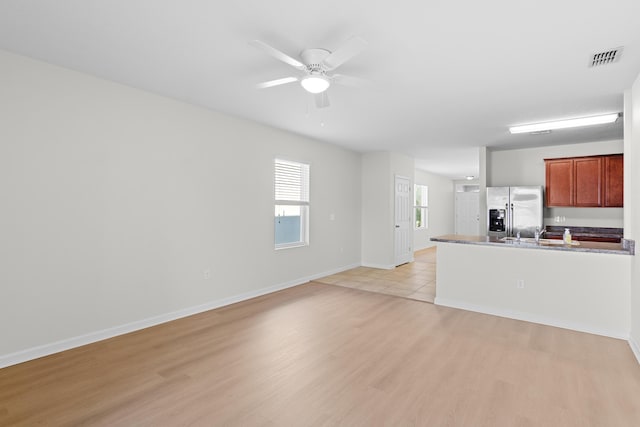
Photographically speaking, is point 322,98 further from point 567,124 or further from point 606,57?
point 567,124

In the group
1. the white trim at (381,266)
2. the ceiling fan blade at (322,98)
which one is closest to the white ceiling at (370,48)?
the ceiling fan blade at (322,98)

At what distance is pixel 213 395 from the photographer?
2.33 m

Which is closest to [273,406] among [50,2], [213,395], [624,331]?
[213,395]

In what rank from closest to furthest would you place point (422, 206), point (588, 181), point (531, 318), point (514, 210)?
point (531, 318), point (588, 181), point (514, 210), point (422, 206)

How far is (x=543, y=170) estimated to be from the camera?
244 inches

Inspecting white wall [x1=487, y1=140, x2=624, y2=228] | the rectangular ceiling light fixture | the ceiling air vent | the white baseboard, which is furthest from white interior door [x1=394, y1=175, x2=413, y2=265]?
the ceiling air vent

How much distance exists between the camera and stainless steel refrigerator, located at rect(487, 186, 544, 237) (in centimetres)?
581

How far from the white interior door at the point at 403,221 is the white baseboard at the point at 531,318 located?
2.94 metres

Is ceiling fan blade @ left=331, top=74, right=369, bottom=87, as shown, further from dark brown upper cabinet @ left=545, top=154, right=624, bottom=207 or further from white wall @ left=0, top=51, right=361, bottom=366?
dark brown upper cabinet @ left=545, top=154, right=624, bottom=207

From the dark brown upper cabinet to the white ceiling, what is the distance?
5.69 feet

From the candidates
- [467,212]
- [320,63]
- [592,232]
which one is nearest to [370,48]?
[320,63]

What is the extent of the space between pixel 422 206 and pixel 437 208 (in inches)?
45.7

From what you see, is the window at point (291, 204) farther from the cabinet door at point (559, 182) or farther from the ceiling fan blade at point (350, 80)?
the cabinet door at point (559, 182)

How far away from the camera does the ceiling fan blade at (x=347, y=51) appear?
2.13 m
